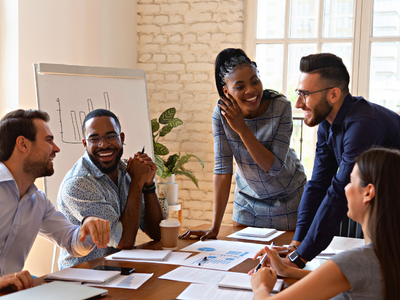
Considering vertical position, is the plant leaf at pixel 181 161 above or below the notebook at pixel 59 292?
below

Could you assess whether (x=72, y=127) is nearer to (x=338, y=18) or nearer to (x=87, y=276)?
(x=87, y=276)

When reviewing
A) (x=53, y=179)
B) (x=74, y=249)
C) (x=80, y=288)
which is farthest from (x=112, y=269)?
(x=53, y=179)

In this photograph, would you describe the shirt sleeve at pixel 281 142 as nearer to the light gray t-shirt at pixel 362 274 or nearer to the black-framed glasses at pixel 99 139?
the black-framed glasses at pixel 99 139

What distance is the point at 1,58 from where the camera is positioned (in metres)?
2.78

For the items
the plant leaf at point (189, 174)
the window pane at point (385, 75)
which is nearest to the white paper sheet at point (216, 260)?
the plant leaf at point (189, 174)

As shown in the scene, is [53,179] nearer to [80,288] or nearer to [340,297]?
[80,288]

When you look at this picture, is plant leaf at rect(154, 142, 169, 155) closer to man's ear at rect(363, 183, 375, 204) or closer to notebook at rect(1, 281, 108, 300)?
notebook at rect(1, 281, 108, 300)

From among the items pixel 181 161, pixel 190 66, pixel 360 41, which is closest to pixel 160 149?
pixel 181 161

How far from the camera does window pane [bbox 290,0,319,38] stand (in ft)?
12.3

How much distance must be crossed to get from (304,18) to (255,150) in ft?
7.77

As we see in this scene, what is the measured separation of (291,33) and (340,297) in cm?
321

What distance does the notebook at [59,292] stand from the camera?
1027 millimetres

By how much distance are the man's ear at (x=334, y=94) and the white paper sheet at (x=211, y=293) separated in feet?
2.47

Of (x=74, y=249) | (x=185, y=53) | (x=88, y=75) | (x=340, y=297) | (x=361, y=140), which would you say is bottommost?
(x=74, y=249)
